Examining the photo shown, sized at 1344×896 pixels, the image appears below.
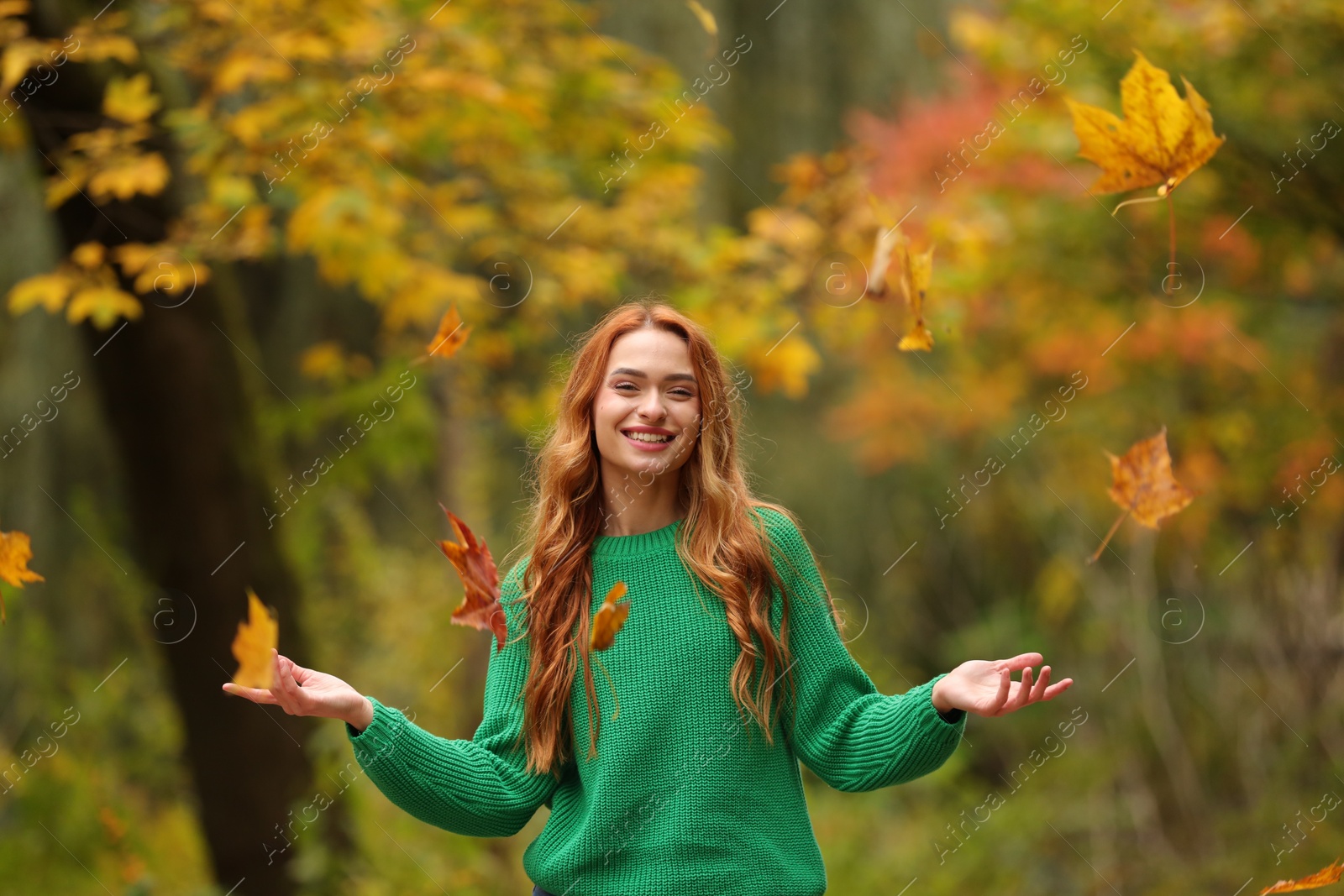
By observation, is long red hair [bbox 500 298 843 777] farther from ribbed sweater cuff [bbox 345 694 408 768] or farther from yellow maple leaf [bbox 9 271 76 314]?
yellow maple leaf [bbox 9 271 76 314]

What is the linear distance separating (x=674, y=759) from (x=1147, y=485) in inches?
36.0

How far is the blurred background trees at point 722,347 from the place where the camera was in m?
3.73

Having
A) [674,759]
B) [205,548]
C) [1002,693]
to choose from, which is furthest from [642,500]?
[205,548]

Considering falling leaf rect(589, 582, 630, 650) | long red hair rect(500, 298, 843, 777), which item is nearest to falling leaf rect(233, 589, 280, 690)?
falling leaf rect(589, 582, 630, 650)

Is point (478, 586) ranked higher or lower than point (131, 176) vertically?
lower

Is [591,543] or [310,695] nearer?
[310,695]

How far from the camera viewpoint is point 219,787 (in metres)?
3.98

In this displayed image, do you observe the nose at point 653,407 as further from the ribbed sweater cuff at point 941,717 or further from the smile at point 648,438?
the ribbed sweater cuff at point 941,717

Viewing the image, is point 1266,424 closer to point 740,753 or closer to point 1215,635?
point 1215,635

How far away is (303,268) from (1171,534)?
4.74 metres

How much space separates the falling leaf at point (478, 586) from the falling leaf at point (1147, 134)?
1036 millimetres

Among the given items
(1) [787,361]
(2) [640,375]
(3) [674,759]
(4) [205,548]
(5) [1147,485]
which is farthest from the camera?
(1) [787,361]

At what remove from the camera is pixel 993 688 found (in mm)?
1725

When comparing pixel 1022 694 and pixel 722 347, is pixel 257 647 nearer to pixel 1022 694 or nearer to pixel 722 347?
pixel 1022 694
